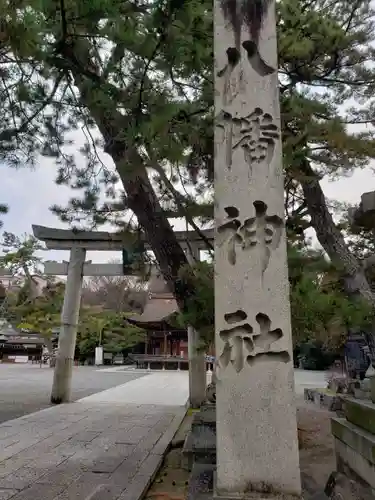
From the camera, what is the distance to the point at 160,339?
24062 millimetres

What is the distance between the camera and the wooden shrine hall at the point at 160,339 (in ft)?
72.0

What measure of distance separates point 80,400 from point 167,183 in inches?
231

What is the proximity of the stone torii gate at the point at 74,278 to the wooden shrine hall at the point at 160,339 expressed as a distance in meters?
11.8

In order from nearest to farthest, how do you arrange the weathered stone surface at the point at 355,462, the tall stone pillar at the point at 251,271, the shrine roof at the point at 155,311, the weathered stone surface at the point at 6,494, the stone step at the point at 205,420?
the tall stone pillar at the point at 251,271 → the weathered stone surface at the point at 355,462 → the weathered stone surface at the point at 6,494 → the stone step at the point at 205,420 → the shrine roof at the point at 155,311

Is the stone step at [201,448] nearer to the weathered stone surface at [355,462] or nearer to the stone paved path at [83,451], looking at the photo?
the stone paved path at [83,451]

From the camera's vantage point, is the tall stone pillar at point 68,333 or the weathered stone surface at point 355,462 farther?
the tall stone pillar at point 68,333

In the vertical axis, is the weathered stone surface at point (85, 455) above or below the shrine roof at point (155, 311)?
below

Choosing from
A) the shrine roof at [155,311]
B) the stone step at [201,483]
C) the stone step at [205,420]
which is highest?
the shrine roof at [155,311]

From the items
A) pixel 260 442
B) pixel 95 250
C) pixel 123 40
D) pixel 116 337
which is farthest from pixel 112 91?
pixel 116 337

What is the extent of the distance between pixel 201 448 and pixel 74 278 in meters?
5.70

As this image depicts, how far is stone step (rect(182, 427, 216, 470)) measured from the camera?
3330mm

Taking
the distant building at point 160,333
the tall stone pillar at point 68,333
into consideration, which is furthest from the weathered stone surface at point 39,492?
the distant building at point 160,333

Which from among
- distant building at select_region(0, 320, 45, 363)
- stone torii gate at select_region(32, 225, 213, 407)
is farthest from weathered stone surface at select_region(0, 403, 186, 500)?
distant building at select_region(0, 320, 45, 363)

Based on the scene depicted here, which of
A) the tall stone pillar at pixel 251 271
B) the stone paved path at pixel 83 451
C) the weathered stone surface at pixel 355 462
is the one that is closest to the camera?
the tall stone pillar at pixel 251 271
